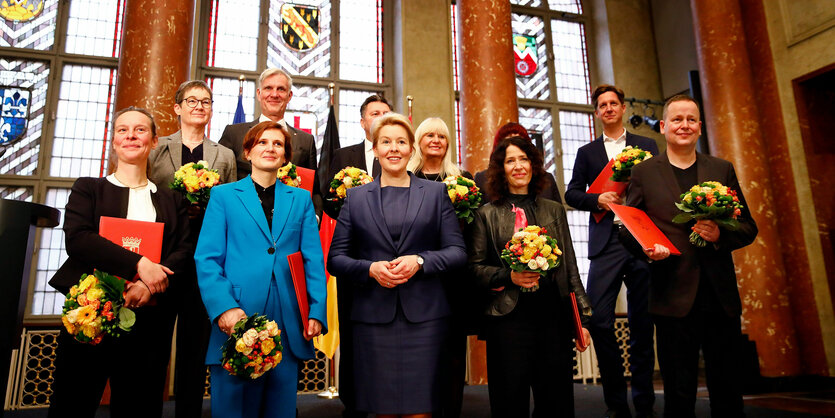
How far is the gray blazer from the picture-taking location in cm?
310

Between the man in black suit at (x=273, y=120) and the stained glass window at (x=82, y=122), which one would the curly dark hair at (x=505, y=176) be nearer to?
the man in black suit at (x=273, y=120)

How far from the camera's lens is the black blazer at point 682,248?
271cm

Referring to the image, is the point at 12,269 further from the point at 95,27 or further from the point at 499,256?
the point at 95,27

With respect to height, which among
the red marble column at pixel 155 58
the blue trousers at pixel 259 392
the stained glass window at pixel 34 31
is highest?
the stained glass window at pixel 34 31

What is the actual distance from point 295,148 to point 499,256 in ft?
5.36

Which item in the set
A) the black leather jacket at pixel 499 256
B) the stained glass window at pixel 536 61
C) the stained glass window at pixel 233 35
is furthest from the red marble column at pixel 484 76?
the stained glass window at pixel 233 35

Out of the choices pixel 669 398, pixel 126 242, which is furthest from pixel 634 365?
pixel 126 242

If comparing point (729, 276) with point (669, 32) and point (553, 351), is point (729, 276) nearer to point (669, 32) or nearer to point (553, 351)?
point (553, 351)

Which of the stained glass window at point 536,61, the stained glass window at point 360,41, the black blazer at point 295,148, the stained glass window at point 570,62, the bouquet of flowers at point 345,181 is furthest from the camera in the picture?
the stained glass window at point 570,62

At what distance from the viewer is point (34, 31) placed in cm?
812

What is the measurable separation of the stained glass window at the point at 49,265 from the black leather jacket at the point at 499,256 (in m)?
6.66

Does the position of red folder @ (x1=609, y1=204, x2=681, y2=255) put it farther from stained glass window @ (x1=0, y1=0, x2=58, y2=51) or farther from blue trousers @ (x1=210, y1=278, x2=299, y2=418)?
stained glass window @ (x1=0, y1=0, x2=58, y2=51)

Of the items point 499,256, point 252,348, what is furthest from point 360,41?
point 252,348

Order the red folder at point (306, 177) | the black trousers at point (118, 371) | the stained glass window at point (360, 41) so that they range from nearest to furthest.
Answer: the black trousers at point (118, 371), the red folder at point (306, 177), the stained glass window at point (360, 41)
